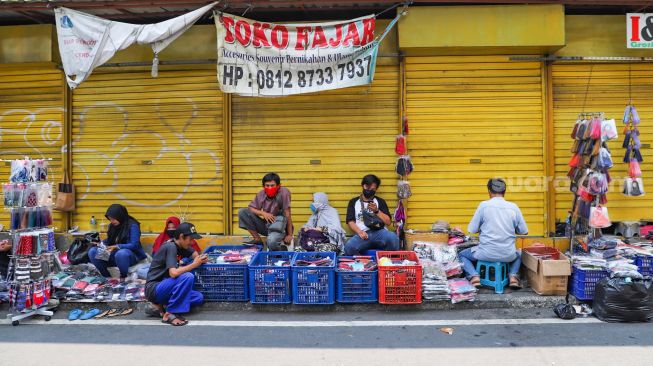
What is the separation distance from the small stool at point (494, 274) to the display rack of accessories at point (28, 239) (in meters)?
5.52

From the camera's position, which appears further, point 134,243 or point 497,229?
point 134,243

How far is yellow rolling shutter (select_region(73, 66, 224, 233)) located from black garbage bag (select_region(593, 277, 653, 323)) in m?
5.64

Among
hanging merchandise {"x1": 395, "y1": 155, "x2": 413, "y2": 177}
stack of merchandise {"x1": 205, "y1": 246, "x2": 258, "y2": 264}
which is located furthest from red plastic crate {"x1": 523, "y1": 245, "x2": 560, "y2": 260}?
stack of merchandise {"x1": 205, "y1": 246, "x2": 258, "y2": 264}

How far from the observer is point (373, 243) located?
7105 mm

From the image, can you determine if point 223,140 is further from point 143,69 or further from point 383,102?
point 383,102

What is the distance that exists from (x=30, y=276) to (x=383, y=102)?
552 cm

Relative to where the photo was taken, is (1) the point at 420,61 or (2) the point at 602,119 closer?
(2) the point at 602,119

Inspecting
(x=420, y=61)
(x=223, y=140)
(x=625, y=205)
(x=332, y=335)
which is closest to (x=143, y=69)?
(x=223, y=140)

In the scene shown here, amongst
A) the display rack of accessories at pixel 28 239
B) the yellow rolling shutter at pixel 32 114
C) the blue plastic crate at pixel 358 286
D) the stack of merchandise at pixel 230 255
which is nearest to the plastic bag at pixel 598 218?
the blue plastic crate at pixel 358 286

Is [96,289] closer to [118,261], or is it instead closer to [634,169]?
[118,261]

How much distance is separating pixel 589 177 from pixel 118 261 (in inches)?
265

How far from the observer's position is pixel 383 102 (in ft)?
25.9

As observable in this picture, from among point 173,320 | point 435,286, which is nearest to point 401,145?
point 435,286

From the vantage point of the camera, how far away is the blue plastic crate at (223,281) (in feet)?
19.8
